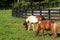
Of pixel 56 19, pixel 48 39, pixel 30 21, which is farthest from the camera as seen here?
pixel 56 19

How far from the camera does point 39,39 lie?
12445 mm

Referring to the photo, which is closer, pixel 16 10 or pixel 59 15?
pixel 59 15

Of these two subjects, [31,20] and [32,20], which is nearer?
[32,20]

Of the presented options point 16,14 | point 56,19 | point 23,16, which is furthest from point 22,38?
point 16,14

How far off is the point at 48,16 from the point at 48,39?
35.9 ft

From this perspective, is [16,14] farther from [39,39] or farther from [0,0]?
[0,0]

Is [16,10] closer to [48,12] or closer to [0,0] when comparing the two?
[48,12]

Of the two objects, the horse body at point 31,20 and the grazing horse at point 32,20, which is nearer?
the grazing horse at point 32,20

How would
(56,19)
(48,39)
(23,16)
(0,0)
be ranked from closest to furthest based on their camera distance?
(48,39)
(56,19)
(23,16)
(0,0)

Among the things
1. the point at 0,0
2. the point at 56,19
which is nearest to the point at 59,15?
the point at 56,19

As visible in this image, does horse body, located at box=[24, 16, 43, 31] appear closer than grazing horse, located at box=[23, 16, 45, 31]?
No

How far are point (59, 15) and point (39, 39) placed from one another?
1070 centimetres

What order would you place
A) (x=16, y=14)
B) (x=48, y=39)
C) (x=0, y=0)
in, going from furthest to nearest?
(x=0, y=0) → (x=16, y=14) → (x=48, y=39)

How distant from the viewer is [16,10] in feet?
93.8
